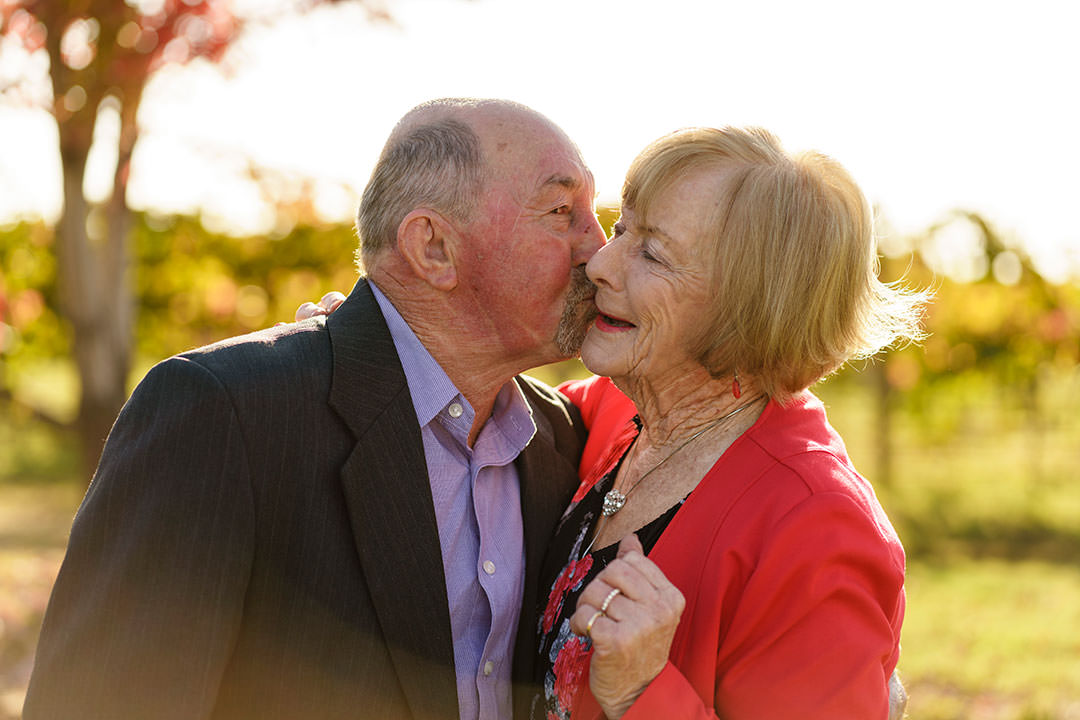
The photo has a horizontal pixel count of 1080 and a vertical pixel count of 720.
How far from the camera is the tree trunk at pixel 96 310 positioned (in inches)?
260

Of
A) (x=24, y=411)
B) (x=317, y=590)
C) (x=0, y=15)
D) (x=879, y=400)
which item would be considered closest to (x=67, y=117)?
(x=0, y=15)

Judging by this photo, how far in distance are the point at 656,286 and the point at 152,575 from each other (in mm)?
1396

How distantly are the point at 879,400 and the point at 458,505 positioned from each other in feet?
41.1

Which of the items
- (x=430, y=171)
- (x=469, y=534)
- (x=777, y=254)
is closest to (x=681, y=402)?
(x=777, y=254)

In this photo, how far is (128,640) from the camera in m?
2.13

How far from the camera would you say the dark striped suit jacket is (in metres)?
2.14

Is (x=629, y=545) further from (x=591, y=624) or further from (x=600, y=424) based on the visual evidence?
(x=600, y=424)

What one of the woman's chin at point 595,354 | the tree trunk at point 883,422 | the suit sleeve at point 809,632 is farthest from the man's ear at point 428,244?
the tree trunk at point 883,422

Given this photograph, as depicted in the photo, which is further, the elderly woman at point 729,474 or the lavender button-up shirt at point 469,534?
the lavender button-up shirt at point 469,534

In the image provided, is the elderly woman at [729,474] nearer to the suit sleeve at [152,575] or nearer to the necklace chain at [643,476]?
the necklace chain at [643,476]

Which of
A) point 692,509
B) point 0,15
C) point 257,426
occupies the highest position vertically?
point 0,15

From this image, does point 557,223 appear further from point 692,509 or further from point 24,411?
point 24,411

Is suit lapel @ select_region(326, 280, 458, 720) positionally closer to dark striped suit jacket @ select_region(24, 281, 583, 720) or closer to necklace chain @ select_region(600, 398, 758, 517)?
dark striped suit jacket @ select_region(24, 281, 583, 720)

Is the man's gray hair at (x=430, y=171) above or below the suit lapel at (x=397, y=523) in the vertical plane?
above
